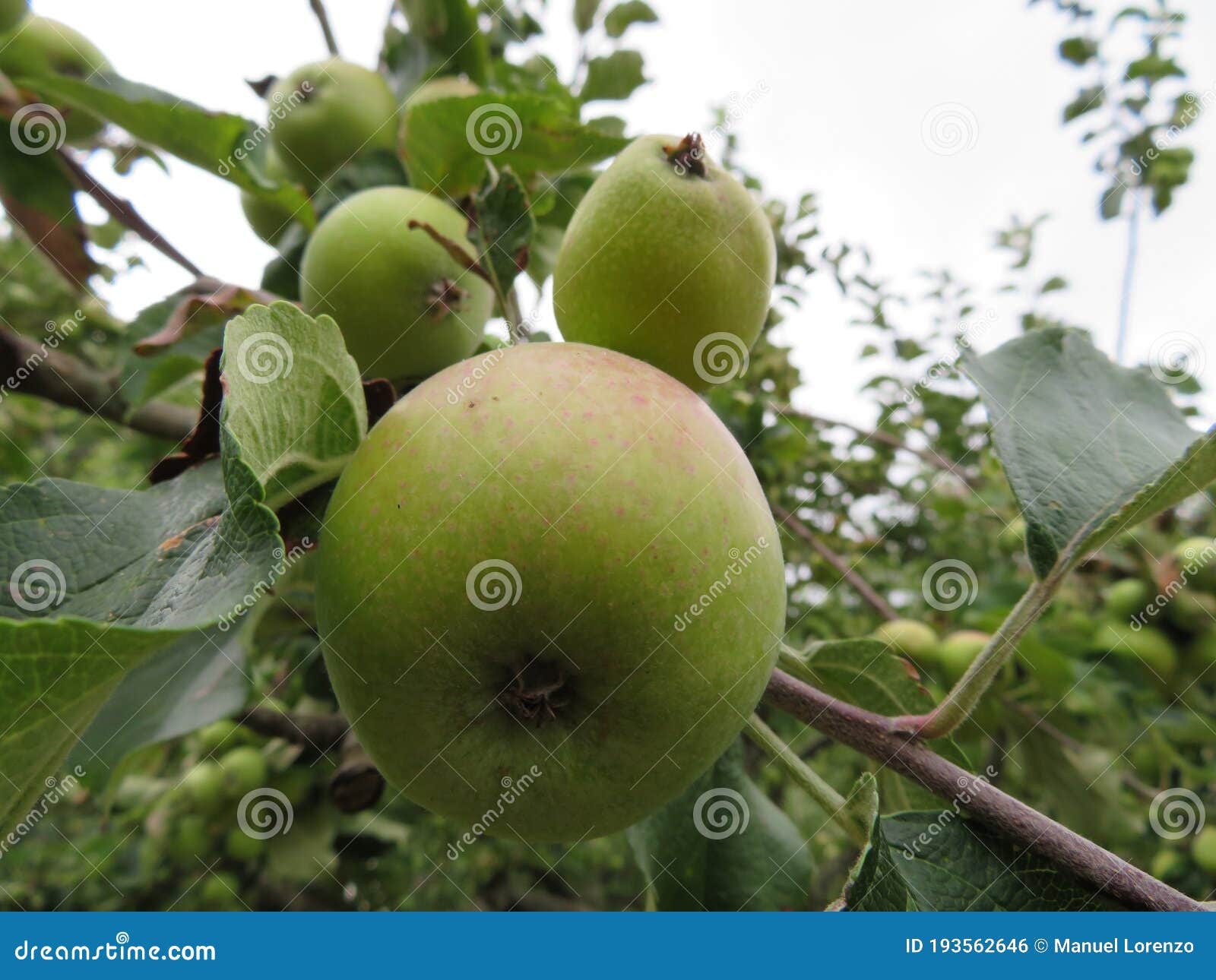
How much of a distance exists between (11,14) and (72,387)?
78cm

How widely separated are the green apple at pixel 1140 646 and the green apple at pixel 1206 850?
542 mm

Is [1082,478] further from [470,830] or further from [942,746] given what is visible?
[470,830]

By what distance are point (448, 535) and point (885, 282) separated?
2.13 m

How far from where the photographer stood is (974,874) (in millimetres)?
810

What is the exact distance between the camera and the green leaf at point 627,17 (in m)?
1.80

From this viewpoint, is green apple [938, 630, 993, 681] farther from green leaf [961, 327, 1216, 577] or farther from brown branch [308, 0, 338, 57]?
brown branch [308, 0, 338, 57]

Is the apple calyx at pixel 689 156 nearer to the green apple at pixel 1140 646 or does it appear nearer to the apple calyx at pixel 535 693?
the apple calyx at pixel 535 693

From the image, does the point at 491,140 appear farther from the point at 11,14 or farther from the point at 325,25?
the point at 11,14

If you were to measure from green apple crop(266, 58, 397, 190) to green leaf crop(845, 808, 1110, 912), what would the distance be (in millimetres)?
1370

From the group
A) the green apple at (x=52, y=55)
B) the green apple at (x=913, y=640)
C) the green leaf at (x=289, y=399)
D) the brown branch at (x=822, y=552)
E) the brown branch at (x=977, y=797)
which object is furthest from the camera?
the green apple at (x=913, y=640)

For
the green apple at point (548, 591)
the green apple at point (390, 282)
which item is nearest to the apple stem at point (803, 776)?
the green apple at point (548, 591)

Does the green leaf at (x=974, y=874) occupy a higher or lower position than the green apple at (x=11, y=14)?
lower
